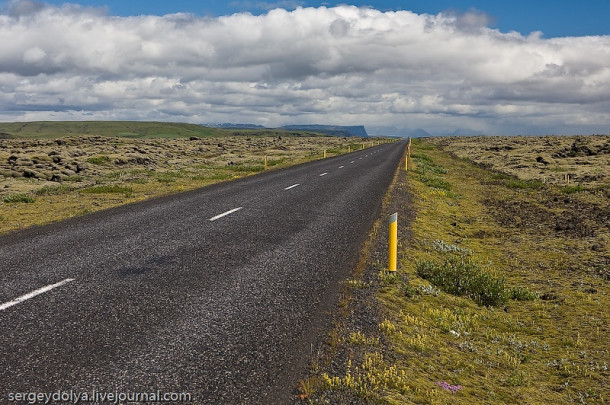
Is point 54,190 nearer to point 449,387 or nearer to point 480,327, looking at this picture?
point 480,327

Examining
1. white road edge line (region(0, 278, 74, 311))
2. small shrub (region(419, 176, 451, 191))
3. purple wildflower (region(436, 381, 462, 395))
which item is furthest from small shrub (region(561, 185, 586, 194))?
white road edge line (region(0, 278, 74, 311))

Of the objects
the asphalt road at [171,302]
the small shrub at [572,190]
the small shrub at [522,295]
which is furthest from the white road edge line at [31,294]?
the small shrub at [572,190]

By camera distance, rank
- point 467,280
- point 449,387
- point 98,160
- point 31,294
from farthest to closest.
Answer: point 98,160 → point 467,280 → point 31,294 → point 449,387

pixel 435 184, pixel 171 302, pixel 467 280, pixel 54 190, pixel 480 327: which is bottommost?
pixel 480 327

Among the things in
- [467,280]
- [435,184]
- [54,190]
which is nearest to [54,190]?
[54,190]

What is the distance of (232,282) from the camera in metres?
7.25

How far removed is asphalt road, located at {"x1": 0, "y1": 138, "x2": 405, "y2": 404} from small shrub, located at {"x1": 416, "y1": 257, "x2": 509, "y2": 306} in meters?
1.66

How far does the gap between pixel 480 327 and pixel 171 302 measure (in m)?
4.83

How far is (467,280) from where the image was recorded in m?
8.19

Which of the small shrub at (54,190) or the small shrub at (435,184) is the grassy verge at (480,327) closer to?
the small shrub at (435,184)

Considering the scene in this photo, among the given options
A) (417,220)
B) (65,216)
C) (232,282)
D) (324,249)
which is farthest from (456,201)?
(65,216)

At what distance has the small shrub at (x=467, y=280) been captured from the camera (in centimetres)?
764

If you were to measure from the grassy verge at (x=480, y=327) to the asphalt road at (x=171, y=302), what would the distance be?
2.20 ft

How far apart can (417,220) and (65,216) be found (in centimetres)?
1185
